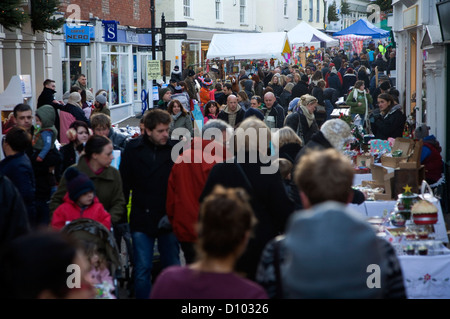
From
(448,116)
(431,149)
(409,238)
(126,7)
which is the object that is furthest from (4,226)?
(126,7)

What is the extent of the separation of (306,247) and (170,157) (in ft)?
13.6

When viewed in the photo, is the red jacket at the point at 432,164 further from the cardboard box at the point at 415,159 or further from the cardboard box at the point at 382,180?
the cardboard box at the point at 415,159

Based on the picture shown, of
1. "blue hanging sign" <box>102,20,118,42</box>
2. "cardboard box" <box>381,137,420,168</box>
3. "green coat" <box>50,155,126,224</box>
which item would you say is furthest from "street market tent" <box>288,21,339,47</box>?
"green coat" <box>50,155,126,224</box>

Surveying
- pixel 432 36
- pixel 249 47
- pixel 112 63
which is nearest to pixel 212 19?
pixel 112 63

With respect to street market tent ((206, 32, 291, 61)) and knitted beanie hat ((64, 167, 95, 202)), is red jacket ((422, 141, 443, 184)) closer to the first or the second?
knitted beanie hat ((64, 167, 95, 202))

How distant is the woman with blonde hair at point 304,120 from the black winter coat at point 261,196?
714 cm

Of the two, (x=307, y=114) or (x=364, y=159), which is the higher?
(x=307, y=114)

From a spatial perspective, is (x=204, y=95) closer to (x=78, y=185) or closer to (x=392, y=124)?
(x=392, y=124)

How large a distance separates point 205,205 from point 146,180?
11.6 feet

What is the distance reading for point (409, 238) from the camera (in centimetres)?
698

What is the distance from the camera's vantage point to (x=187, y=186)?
6.10m

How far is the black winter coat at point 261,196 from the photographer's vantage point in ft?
16.6

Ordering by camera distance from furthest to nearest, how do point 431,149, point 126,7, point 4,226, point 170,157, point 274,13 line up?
1. point 274,13
2. point 126,7
3. point 431,149
4. point 170,157
5. point 4,226
